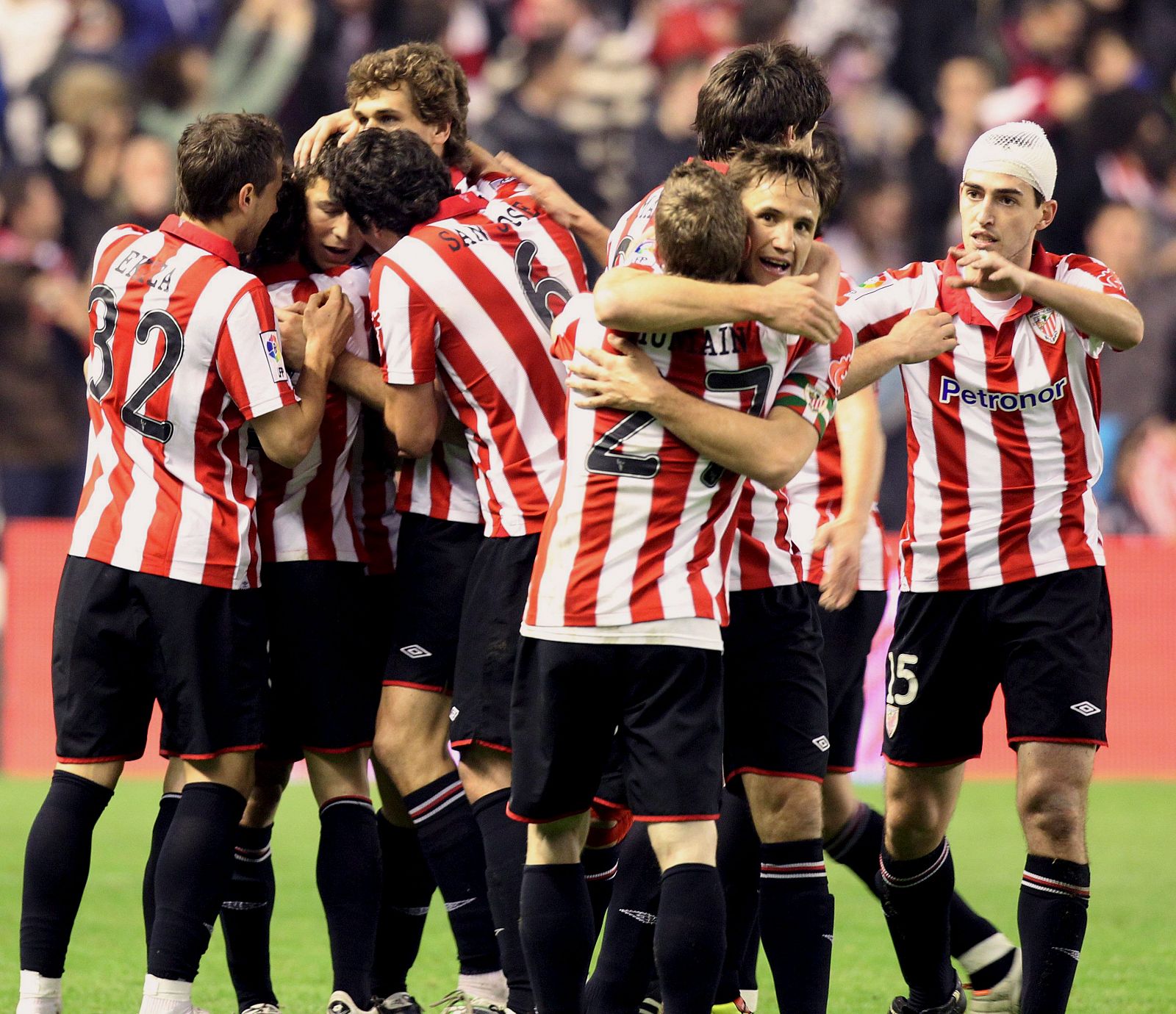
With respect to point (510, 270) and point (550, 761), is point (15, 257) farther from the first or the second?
point (550, 761)

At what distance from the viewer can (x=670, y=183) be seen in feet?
10.9

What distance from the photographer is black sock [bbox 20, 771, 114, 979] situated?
3.88 metres

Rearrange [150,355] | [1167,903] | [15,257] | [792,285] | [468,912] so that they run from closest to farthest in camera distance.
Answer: [792,285], [150,355], [468,912], [1167,903], [15,257]

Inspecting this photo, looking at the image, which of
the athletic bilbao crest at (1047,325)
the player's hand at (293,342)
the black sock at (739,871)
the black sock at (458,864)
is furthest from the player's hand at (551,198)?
the black sock at (739,871)

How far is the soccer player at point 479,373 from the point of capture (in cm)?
416

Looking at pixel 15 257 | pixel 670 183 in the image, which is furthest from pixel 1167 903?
pixel 15 257

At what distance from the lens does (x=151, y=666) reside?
3957mm

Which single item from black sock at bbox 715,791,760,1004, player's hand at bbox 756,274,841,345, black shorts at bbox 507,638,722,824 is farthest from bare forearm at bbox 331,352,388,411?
black sock at bbox 715,791,760,1004

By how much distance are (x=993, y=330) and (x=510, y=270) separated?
1.26 meters

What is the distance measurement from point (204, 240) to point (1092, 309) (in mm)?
2174

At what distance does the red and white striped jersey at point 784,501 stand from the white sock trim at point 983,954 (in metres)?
1.28

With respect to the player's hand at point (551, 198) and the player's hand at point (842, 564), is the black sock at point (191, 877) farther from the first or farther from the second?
the player's hand at point (551, 198)

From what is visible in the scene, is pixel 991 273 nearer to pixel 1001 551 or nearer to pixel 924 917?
pixel 1001 551

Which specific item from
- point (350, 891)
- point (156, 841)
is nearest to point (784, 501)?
point (350, 891)
